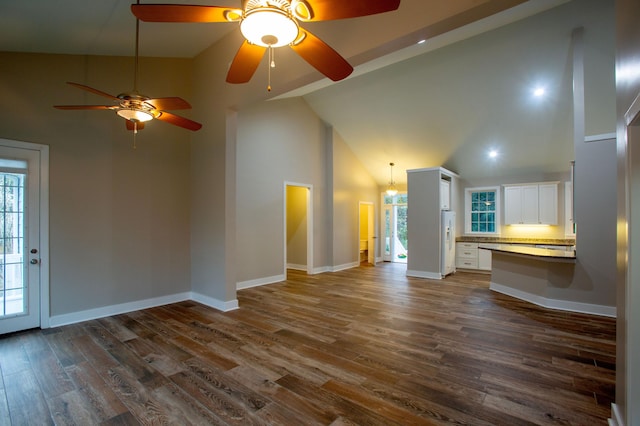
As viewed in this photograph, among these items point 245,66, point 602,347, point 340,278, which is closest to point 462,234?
point 340,278

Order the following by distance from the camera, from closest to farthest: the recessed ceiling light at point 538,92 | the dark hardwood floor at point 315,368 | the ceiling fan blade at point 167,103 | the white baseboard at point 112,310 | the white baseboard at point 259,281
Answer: the dark hardwood floor at point 315,368 < the ceiling fan blade at point 167,103 < the white baseboard at point 112,310 < the recessed ceiling light at point 538,92 < the white baseboard at point 259,281

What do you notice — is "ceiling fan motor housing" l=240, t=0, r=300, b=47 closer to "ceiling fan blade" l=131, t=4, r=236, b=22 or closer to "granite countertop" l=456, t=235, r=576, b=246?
"ceiling fan blade" l=131, t=4, r=236, b=22

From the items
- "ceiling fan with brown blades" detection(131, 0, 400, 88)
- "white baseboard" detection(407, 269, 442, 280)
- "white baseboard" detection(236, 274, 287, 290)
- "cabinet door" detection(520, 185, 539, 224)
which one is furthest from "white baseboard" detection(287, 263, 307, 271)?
"ceiling fan with brown blades" detection(131, 0, 400, 88)

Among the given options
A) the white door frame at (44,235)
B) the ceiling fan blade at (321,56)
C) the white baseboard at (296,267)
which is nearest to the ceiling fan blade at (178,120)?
the ceiling fan blade at (321,56)

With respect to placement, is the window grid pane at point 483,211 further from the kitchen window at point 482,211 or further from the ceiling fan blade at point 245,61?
the ceiling fan blade at point 245,61

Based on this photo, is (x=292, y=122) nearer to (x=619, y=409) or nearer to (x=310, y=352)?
(x=310, y=352)

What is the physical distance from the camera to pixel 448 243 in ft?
24.4

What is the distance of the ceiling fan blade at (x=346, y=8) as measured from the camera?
1.48 m

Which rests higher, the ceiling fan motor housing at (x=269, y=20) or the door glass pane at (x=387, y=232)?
the ceiling fan motor housing at (x=269, y=20)

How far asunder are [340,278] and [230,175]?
3806 millimetres

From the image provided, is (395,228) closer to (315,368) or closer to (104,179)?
(315,368)

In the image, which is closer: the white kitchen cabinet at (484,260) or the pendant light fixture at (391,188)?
the white kitchen cabinet at (484,260)

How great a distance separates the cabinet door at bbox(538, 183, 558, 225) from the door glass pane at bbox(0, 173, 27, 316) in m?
9.90

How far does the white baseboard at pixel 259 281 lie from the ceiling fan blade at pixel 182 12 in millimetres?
4962
